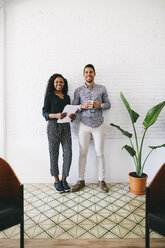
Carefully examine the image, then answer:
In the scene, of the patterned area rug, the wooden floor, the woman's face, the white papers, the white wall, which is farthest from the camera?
the white wall

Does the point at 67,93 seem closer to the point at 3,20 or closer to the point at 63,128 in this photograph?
the point at 63,128

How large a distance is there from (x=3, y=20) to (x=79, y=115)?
1.86 metres

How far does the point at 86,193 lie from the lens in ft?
8.07

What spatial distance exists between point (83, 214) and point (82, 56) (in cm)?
220

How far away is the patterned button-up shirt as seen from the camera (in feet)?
8.35

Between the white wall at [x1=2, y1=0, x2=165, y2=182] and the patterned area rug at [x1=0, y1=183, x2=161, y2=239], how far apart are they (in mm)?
555

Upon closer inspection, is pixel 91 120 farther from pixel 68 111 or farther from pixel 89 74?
pixel 89 74

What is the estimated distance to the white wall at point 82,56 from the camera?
2.70 m

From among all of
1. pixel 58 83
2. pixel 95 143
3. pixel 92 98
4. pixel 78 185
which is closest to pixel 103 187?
pixel 78 185

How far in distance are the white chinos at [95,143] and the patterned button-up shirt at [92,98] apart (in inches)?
3.1

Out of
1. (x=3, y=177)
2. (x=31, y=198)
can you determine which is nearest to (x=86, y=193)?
(x=31, y=198)

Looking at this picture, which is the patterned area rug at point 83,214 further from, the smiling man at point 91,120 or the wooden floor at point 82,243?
the smiling man at point 91,120

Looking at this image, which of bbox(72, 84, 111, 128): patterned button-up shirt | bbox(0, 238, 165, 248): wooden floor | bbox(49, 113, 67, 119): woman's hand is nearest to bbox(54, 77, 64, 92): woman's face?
bbox(72, 84, 111, 128): patterned button-up shirt

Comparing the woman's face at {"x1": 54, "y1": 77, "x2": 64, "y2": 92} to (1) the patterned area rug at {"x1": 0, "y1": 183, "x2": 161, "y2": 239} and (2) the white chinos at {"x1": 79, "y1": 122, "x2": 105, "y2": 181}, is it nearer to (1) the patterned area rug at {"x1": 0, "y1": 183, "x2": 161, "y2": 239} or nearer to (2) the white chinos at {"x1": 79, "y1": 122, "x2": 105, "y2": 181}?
(2) the white chinos at {"x1": 79, "y1": 122, "x2": 105, "y2": 181}
